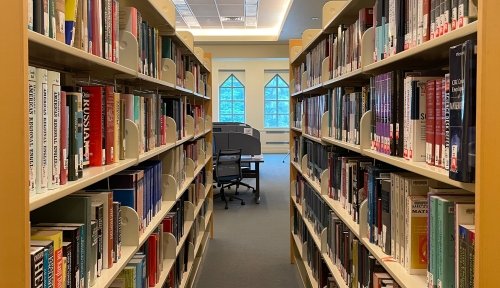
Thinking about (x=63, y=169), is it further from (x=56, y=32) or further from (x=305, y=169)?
(x=305, y=169)

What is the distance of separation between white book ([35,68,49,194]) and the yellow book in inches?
6.1

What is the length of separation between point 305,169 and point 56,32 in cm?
285

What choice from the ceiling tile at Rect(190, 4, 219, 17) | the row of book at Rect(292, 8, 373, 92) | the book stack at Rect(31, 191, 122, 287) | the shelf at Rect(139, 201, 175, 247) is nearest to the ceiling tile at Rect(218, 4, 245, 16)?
the ceiling tile at Rect(190, 4, 219, 17)

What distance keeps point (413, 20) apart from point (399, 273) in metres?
0.76

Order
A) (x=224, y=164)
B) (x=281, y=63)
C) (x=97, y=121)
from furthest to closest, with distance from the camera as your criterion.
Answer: (x=281, y=63) → (x=224, y=164) → (x=97, y=121)

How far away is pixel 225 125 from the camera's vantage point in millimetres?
8789

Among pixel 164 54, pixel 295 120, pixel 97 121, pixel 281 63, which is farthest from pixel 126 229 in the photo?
pixel 281 63

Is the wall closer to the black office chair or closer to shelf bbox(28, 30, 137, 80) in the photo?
the black office chair

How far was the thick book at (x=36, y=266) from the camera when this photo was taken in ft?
3.40

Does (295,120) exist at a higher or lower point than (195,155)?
higher

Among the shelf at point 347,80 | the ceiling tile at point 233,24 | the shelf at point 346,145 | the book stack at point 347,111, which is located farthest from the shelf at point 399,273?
the ceiling tile at point 233,24

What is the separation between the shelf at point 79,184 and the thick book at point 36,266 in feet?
0.39

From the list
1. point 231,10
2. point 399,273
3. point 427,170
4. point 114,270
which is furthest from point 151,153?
point 231,10

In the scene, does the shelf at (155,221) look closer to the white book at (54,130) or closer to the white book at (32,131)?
the white book at (54,130)
